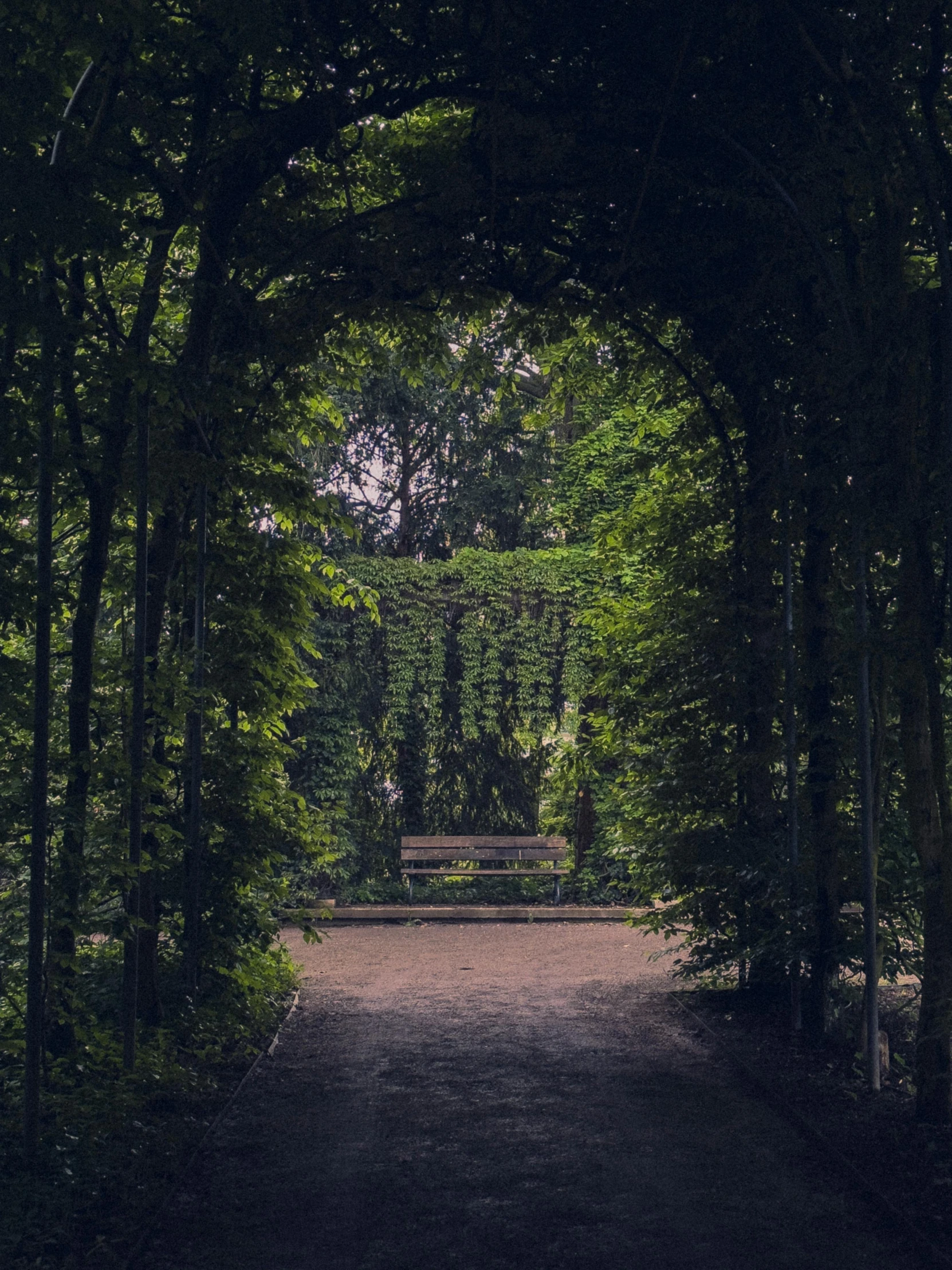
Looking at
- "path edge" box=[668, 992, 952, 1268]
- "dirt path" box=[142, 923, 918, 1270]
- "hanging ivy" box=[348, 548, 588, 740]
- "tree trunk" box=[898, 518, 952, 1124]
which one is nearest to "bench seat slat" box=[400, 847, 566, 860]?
"hanging ivy" box=[348, 548, 588, 740]

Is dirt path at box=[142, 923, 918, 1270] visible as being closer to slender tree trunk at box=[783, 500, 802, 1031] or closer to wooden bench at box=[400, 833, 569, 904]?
slender tree trunk at box=[783, 500, 802, 1031]

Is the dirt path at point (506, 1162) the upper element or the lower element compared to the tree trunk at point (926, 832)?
lower

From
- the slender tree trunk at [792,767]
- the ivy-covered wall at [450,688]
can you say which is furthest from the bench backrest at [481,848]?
the slender tree trunk at [792,767]

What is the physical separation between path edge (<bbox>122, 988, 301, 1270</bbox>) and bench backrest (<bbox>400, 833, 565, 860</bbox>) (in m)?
8.13

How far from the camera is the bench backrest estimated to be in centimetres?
1578

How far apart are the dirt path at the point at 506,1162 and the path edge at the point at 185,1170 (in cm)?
4

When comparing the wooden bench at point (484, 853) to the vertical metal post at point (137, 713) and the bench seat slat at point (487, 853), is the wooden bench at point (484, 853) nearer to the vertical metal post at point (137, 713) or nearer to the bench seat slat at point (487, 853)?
the bench seat slat at point (487, 853)

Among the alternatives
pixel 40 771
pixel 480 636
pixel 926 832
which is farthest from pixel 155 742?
pixel 480 636

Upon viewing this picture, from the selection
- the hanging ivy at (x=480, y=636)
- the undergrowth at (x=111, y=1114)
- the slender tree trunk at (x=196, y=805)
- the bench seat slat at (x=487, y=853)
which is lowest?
the undergrowth at (x=111, y=1114)

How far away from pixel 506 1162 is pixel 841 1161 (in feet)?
4.39

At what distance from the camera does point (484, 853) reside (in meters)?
15.9

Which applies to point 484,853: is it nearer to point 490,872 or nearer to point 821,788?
point 490,872

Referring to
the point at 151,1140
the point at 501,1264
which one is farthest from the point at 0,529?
the point at 501,1264

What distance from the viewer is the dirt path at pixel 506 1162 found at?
13.3 feet
